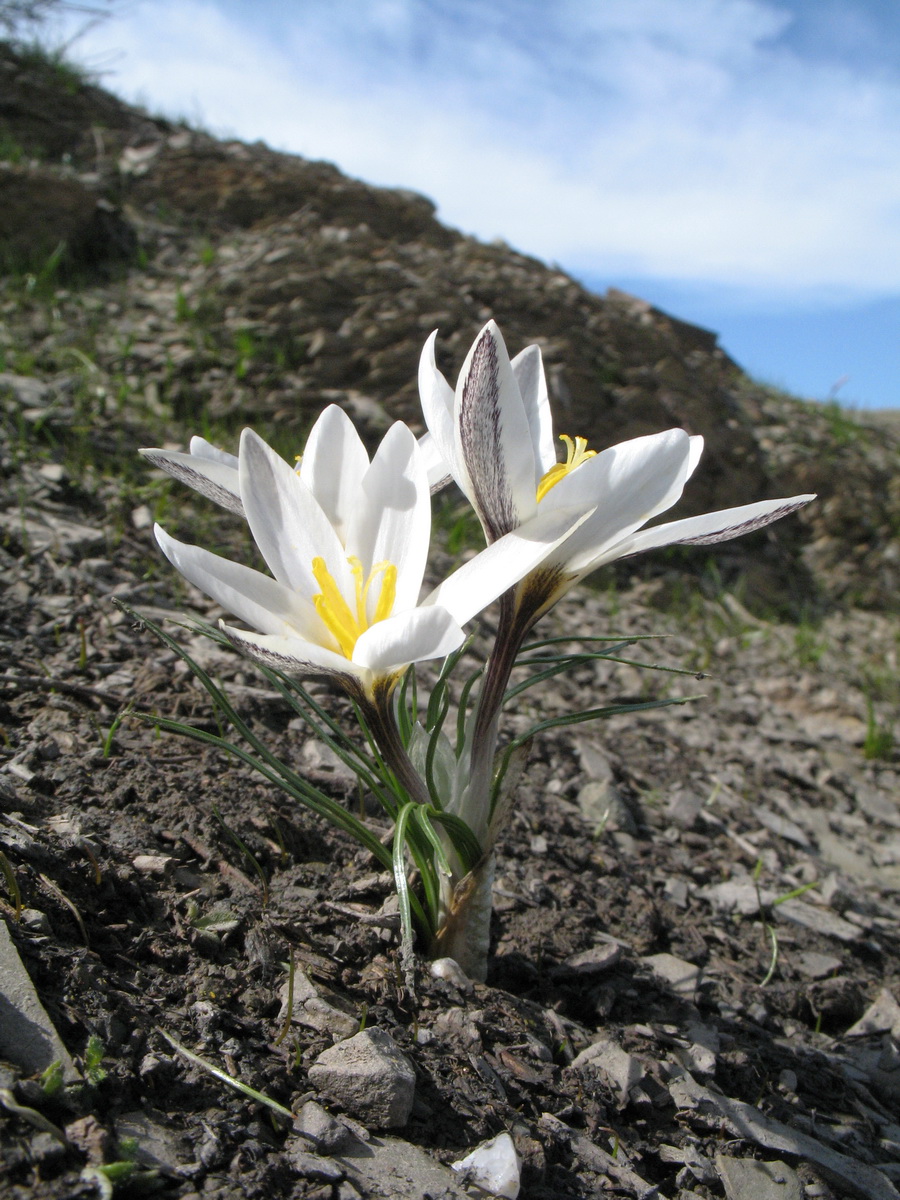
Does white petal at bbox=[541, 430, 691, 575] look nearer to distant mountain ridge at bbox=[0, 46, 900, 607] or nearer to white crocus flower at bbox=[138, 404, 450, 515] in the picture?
white crocus flower at bbox=[138, 404, 450, 515]

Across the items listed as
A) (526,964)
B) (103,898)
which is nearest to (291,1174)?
(103,898)

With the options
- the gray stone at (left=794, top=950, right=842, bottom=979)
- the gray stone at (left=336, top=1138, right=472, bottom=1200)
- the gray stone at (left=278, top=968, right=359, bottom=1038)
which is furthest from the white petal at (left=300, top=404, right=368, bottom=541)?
the gray stone at (left=794, top=950, right=842, bottom=979)

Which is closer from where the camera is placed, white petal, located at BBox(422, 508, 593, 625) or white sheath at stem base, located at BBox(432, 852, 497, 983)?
white petal, located at BBox(422, 508, 593, 625)

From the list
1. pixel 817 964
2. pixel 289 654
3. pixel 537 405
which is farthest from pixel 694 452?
pixel 817 964

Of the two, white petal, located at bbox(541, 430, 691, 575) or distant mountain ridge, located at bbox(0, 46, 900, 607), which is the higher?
distant mountain ridge, located at bbox(0, 46, 900, 607)

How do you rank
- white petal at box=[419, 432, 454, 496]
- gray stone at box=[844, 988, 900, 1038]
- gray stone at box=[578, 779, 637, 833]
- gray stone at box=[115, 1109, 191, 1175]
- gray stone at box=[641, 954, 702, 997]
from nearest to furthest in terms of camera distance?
gray stone at box=[115, 1109, 191, 1175] < white petal at box=[419, 432, 454, 496] < gray stone at box=[641, 954, 702, 997] < gray stone at box=[844, 988, 900, 1038] < gray stone at box=[578, 779, 637, 833]

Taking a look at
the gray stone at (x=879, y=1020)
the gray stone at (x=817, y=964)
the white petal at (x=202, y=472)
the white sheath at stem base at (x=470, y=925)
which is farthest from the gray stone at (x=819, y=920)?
the white petal at (x=202, y=472)

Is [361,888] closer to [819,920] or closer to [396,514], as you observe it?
[396,514]
